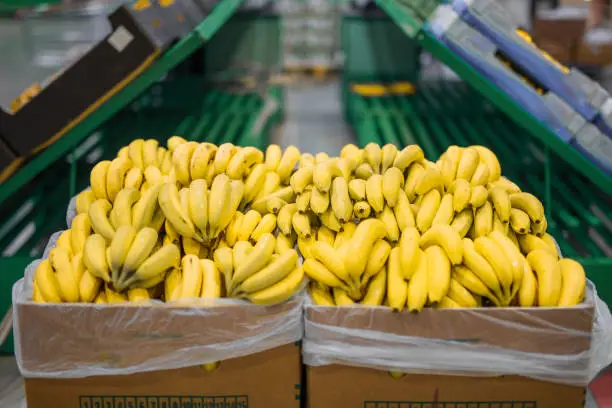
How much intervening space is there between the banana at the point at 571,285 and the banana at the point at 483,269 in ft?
0.71

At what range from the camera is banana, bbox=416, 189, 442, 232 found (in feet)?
7.43

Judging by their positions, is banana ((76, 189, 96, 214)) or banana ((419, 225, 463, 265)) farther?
banana ((76, 189, 96, 214))

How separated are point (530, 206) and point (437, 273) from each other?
53cm

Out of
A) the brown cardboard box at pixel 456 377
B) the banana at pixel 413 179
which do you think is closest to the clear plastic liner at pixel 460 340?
the brown cardboard box at pixel 456 377

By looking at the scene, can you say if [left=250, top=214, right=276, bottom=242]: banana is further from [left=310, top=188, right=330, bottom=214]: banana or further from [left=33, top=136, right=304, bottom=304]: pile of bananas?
[left=310, top=188, right=330, bottom=214]: banana

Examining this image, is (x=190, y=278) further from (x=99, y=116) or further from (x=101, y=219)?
(x=99, y=116)

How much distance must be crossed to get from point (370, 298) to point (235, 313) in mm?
432

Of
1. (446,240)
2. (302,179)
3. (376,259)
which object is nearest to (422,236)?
(446,240)

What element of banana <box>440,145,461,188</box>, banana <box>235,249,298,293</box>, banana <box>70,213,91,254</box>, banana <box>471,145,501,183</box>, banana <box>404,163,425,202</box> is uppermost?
banana <box>70,213,91,254</box>

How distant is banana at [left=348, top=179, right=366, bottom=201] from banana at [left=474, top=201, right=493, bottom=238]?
41cm

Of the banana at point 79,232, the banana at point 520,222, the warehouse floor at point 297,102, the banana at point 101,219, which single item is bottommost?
the warehouse floor at point 297,102

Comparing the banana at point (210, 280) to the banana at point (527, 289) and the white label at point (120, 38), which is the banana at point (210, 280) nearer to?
the banana at point (527, 289)

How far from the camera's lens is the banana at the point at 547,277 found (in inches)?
79.3

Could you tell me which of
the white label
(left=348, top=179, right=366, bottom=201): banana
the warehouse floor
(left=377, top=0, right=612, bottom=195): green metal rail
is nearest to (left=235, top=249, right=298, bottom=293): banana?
(left=348, top=179, right=366, bottom=201): banana
